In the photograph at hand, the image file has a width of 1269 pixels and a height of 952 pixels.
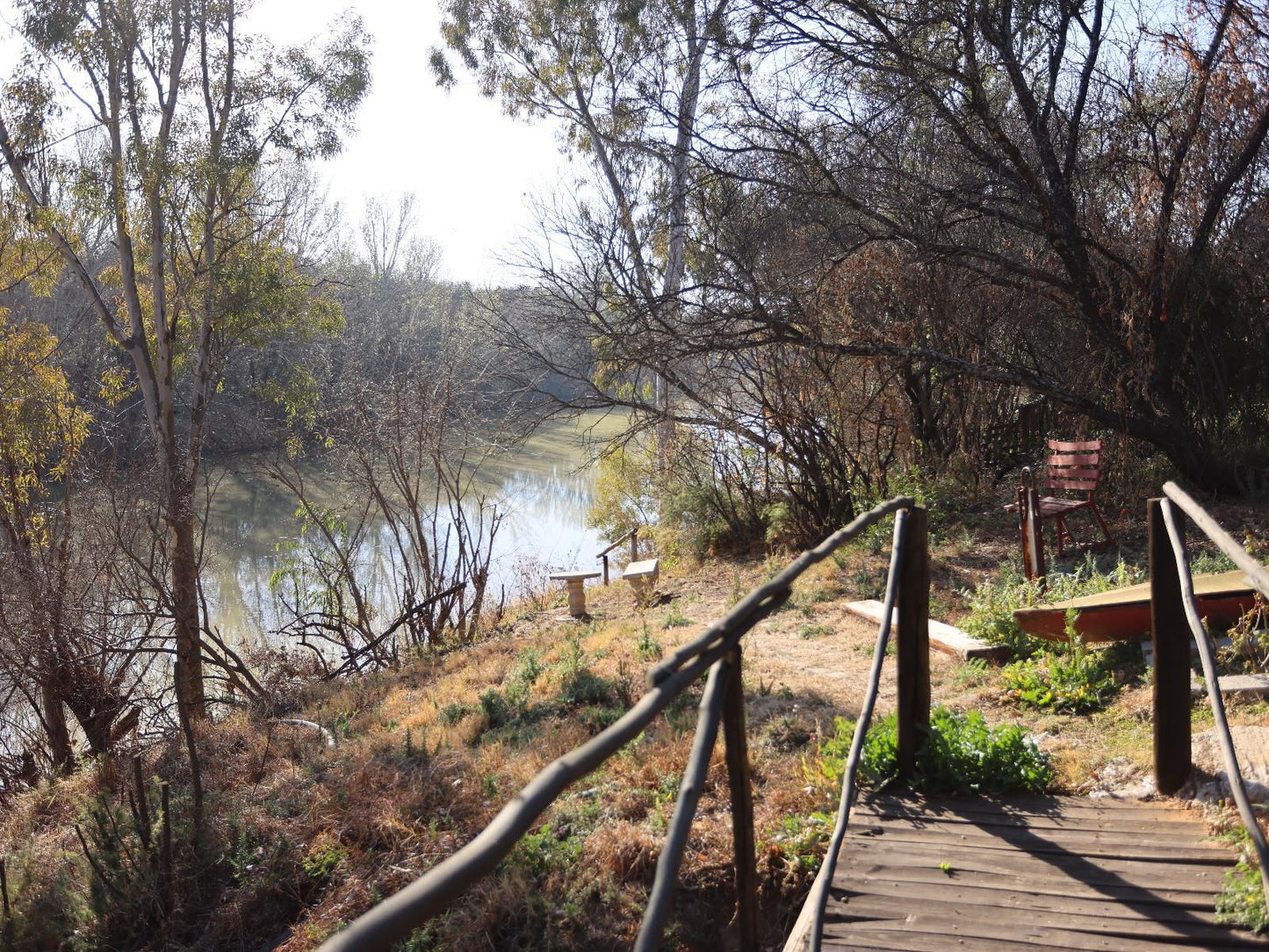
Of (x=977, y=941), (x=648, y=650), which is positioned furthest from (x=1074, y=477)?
(x=977, y=941)

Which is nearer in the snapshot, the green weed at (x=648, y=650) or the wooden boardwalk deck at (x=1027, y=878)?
the wooden boardwalk deck at (x=1027, y=878)

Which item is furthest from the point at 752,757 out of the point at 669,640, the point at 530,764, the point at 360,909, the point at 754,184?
the point at 754,184

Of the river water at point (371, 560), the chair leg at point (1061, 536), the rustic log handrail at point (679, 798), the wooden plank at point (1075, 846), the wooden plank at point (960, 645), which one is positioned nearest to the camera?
the rustic log handrail at point (679, 798)

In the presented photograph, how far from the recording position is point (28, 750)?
11.6 meters

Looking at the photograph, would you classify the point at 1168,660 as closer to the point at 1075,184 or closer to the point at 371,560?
the point at 1075,184

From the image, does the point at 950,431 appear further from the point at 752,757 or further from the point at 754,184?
the point at 752,757

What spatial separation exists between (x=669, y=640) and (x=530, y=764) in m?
2.85

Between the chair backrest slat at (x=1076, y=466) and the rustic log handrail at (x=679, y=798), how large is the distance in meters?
7.21

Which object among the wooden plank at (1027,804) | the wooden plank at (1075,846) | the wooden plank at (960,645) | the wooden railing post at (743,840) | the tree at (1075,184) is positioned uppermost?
the tree at (1075,184)

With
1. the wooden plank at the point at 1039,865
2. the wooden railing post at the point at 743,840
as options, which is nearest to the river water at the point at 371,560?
the wooden plank at the point at 1039,865

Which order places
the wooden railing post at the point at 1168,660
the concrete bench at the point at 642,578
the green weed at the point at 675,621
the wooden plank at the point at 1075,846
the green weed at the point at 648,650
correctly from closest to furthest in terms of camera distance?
the wooden plank at the point at 1075,846
the wooden railing post at the point at 1168,660
the green weed at the point at 648,650
the green weed at the point at 675,621
the concrete bench at the point at 642,578

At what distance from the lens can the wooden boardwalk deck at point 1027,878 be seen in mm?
2773

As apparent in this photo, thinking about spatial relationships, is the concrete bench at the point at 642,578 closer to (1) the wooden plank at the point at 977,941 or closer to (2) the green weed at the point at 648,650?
(2) the green weed at the point at 648,650

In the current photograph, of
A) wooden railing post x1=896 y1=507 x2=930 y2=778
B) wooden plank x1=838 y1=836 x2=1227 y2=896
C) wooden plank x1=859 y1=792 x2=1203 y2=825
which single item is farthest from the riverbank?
wooden plank x1=838 y1=836 x2=1227 y2=896
